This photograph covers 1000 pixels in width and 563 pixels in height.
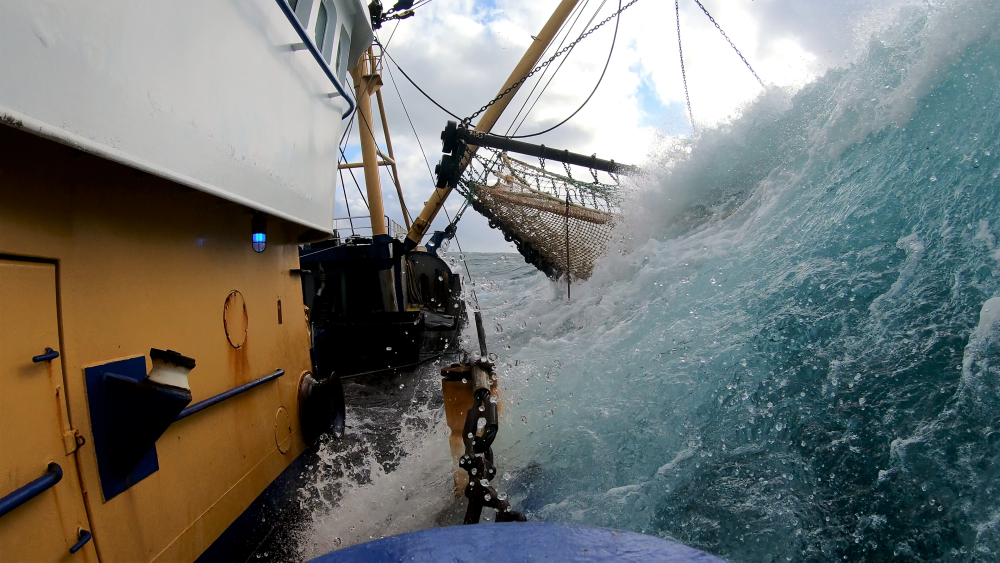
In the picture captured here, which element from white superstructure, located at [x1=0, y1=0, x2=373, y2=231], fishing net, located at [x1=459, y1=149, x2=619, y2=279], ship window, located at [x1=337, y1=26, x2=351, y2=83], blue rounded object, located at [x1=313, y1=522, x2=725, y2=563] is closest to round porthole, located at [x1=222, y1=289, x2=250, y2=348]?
white superstructure, located at [x1=0, y1=0, x2=373, y2=231]

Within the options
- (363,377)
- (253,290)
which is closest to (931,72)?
(253,290)

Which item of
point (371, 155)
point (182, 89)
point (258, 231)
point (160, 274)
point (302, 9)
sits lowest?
point (160, 274)

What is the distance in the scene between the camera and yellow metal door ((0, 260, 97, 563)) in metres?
1.39

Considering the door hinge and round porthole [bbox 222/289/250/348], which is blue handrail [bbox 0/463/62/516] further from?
round porthole [bbox 222/289/250/348]

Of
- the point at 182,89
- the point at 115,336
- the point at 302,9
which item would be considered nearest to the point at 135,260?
the point at 115,336

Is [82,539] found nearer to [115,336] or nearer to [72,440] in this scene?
[72,440]

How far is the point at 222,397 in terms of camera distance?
2.62 m

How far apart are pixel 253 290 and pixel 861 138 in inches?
191

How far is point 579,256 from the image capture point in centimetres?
951

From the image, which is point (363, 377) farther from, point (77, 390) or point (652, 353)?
point (77, 390)

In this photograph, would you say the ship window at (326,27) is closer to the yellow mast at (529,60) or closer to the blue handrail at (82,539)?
the blue handrail at (82,539)

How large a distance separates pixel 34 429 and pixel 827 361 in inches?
139

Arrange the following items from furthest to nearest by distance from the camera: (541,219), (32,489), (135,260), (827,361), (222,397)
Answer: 1. (541,219)
2. (827,361)
3. (222,397)
4. (135,260)
5. (32,489)

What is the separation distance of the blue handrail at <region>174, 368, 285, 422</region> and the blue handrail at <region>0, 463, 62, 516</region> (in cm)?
38
